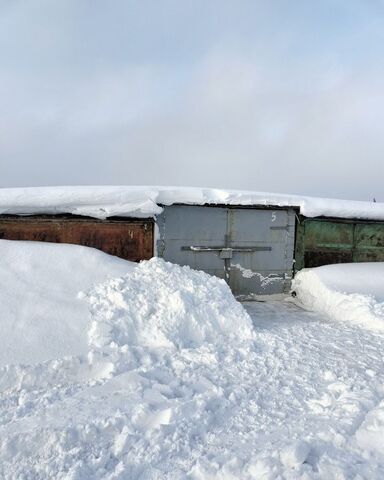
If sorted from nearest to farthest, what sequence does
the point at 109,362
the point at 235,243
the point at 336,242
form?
the point at 109,362 → the point at 235,243 → the point at 336,242

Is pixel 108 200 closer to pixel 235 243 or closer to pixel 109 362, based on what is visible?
pixel 235 243

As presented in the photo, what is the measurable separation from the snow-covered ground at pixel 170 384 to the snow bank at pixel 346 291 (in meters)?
0.51

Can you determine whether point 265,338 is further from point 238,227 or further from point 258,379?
point 238,227

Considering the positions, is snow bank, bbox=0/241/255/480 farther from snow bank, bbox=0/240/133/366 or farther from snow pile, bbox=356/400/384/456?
snow pile, bbox=356/400/384/456

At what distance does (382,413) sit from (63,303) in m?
3.63

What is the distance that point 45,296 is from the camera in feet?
14.9

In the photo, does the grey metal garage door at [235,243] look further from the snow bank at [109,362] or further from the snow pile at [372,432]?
the snow pile at [372,432]

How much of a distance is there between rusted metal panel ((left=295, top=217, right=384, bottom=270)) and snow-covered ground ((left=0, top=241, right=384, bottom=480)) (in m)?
2.72

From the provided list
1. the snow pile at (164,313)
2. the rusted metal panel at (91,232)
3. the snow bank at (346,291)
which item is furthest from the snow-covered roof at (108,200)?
the snow bank at (346,291)


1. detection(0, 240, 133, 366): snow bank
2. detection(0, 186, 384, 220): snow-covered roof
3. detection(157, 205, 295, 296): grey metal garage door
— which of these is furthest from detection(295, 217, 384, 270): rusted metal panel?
detection(0, 240, 133, 366): snow bank

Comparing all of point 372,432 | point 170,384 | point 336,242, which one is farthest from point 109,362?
point 336,242

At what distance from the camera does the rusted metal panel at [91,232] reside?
6422 mm

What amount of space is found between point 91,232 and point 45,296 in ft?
7.46

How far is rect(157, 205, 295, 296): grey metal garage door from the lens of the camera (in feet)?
23.7
